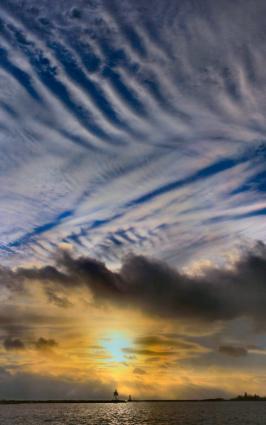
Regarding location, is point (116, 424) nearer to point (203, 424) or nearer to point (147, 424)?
point (147, 424)

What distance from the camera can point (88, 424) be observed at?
162750 mm

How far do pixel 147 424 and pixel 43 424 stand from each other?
153ft

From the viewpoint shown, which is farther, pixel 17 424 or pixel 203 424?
pixel 17 424

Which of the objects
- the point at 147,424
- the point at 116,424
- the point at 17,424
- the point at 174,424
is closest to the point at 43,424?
the point at 17,424

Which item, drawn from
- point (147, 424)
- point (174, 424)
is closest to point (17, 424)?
point (147, 424)

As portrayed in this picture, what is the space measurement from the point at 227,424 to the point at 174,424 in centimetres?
2212

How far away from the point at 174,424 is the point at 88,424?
36.0m

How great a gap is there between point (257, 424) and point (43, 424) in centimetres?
9074

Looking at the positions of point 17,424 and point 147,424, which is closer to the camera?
point 147,424

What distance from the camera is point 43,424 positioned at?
554 feet

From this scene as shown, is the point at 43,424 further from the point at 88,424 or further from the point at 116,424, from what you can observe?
the point at 116,424

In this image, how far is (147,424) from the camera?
515ft

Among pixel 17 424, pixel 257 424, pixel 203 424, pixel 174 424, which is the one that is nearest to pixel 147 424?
pixel 174 424

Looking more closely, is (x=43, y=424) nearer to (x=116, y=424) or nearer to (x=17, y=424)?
(x=17, y=424)
